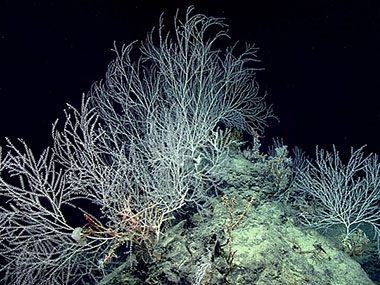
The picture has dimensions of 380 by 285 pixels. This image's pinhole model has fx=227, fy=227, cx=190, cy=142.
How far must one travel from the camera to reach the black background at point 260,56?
9531 mm

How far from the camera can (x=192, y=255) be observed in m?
2.56

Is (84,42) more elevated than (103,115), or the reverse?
(84,42)

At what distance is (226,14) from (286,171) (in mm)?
8118

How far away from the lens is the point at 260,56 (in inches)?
418

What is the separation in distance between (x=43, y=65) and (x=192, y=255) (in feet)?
39.3

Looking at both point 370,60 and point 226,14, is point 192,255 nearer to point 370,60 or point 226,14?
point 226,14

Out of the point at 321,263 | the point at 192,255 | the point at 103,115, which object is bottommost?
the point at 321,263

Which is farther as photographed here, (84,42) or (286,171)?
(84,42)

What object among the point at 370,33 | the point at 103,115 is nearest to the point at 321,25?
the point at 370,33

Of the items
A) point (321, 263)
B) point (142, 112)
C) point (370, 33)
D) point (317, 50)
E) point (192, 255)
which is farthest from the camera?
point (317, 50)

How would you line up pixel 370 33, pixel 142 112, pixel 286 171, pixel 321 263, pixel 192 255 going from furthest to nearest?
pixel 370 33 → pixel 142 112 → pixel 286 171 → pixel 321 263 → pixel 192 255

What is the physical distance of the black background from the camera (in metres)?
9.53

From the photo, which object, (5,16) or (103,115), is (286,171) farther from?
(5,16)

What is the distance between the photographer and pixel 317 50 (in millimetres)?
10320
